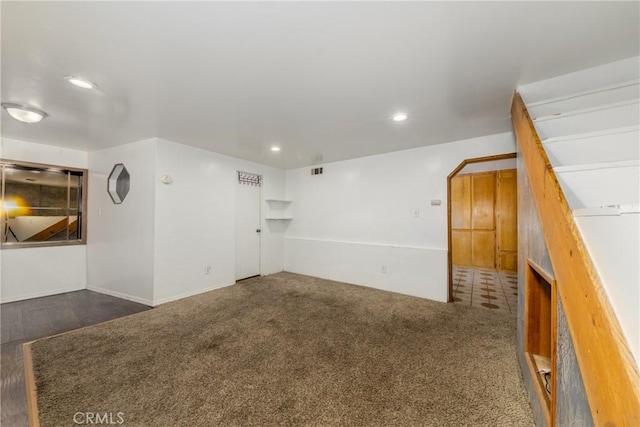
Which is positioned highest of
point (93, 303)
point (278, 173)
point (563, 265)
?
point (278, 173)

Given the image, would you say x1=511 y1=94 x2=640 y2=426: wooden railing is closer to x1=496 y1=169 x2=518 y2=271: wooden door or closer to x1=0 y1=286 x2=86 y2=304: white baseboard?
x1=496 y1=169 x2=518 y2=271: wooden door

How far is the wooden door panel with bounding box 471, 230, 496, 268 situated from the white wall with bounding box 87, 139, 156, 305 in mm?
6642

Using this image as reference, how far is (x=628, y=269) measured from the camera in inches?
27.1

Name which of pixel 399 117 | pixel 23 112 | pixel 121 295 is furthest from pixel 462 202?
pixel 23 112

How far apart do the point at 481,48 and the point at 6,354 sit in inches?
185

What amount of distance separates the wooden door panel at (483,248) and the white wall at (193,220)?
5.56 metres

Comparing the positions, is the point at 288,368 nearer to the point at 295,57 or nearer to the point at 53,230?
the point at 295,57

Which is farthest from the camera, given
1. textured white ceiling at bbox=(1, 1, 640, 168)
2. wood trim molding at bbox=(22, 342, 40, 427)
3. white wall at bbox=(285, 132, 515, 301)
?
white wall at bbox=(285, 132, 515, 301)

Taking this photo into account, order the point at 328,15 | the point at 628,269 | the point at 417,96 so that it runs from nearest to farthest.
Result: the point at 628,269
the point at 328,15
the point at 417,96

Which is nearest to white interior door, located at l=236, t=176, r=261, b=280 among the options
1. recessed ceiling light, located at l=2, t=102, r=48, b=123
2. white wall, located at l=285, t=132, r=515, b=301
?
white wall, located at l=285, t=132, r=515, b=301

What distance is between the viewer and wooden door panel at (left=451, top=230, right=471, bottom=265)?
19.5ft

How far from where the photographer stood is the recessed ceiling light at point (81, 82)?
193cm

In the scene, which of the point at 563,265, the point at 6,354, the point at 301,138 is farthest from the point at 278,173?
the point at 563,265

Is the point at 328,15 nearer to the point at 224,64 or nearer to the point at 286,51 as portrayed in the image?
the point at 286,51
